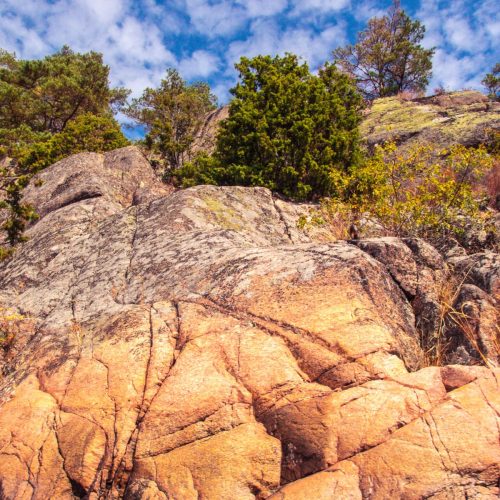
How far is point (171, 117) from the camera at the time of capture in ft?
73.6

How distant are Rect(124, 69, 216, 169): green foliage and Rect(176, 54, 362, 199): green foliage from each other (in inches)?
216

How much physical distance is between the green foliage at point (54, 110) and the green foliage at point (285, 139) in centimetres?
817

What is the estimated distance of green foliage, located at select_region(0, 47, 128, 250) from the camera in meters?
19.0

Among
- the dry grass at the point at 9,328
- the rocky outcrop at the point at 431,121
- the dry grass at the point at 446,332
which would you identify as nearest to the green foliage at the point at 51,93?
the rocky outcrop at the point at 431,121

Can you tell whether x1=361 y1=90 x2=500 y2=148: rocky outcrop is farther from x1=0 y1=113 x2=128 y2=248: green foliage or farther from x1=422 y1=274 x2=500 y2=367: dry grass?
x1=0 y1=113 x2=128 y2=248: green foliage

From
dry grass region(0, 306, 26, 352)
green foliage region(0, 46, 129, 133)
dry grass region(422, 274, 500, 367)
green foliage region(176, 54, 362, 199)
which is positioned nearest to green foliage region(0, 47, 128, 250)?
green foliage region(0, 46, 129, 133)

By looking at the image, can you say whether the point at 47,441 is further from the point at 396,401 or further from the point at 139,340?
the point at 396,401

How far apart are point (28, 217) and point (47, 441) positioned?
7.34 m

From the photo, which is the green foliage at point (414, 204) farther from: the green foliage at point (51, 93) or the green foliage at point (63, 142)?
the green foliage at point (51, 93)

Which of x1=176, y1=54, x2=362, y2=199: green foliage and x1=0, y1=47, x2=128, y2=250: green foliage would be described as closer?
x1=176, y1=54, x2=362, y2=199: green foliage

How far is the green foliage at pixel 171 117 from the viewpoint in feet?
64.8

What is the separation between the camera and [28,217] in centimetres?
1023

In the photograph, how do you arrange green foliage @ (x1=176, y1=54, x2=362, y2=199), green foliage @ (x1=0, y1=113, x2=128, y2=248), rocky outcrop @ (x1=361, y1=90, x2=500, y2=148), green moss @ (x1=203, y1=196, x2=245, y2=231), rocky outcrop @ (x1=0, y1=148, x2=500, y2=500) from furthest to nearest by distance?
green foliage @ (x1=0, y1=113, x2=128, y2=248), rocky outcrop @ (x1=361, y1=90, x2=500, y2=148), green foliage @ (x1=176, y1=54, x2=362, y2=199), green moss @ (x1=203, y1=196, x2=245, y2=231), rocky outcrop @ (x1=0, y1=148, x2=500, y2=500)

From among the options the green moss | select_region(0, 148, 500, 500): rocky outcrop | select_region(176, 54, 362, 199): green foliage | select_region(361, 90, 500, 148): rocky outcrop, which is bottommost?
select_region(0, 148, 500, 500): rocky outcrop
